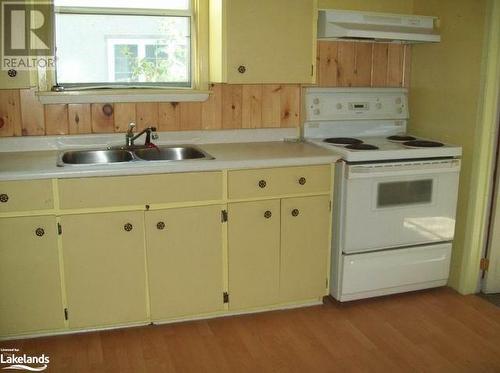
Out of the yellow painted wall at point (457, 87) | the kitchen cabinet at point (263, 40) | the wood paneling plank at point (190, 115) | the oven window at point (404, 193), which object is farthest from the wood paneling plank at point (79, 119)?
the yellow painted wall at point (457, 87)

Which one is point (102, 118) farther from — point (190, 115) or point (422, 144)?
point (422, 144)

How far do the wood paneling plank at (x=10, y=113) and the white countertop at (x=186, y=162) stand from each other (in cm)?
12

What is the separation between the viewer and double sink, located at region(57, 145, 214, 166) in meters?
2.88

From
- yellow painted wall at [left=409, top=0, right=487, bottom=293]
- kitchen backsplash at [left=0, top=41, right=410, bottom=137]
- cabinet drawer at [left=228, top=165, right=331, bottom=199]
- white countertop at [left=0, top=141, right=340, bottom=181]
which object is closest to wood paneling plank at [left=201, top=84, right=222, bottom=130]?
kitchen backsplash at [left=0, top=41, right=410, bottom=137]

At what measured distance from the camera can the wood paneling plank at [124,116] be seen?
302 centimetres

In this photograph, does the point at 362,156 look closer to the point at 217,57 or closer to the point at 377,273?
the point at 377,273

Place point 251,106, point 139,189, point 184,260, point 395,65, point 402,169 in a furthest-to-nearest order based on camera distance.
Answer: point 395,65 → point 251,106 → point 402,169 → point 184,260 → point 139,189

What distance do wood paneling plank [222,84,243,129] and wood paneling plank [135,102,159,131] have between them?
1.37 ft

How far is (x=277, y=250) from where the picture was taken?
9.32ft

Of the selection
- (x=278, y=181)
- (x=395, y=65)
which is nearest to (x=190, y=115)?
(x=278, y=181)

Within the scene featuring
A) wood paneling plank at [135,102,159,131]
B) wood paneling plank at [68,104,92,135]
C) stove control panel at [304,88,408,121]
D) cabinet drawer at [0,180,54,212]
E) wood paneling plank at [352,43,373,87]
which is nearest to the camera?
cabinet drawer at [0,180,54,212]

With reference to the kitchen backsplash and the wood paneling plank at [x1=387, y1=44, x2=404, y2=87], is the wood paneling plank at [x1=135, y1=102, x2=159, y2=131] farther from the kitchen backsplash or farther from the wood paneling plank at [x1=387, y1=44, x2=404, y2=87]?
the wood paneling plank at [x1=387, y1=44, x2=404, y2=87]

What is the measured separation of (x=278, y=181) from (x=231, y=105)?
2.34ft

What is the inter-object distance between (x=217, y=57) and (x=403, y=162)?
3.95 ft
